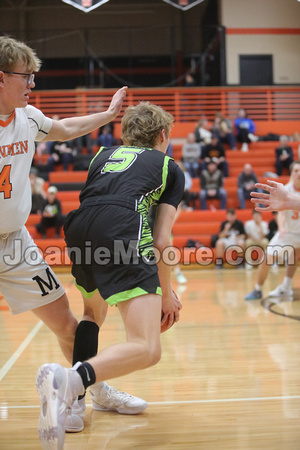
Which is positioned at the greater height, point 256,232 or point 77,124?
point 77,124

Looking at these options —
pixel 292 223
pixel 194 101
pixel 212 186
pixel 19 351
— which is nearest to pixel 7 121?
pixel 19 351

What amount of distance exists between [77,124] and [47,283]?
999 millimetres

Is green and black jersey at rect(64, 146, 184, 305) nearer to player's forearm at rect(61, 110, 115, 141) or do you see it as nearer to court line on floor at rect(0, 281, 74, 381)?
player's forearm at rect(61, 110, 115, 141)

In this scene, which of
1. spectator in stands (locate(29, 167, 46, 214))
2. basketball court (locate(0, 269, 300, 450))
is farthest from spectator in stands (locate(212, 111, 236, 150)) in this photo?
basketball court (locate(0, 269, 300, 450))

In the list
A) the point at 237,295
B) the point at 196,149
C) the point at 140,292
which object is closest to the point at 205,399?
the point at 140,292

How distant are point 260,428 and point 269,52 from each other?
17410mm

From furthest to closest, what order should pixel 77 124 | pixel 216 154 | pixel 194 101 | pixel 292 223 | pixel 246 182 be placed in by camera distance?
pixel 194 101, pixel 216 154, pixel 246 182, pixel 292 223, pixel 77 124

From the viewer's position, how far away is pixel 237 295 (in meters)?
7.65

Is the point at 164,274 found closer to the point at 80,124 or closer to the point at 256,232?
the point at 80,124

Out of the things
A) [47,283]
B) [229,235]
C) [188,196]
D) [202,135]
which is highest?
[202,135]

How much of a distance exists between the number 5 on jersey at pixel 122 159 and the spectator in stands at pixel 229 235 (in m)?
8.15

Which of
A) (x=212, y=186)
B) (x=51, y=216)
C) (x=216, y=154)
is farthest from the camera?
(x=216, y=154)

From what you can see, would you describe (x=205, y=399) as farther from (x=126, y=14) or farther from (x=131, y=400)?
(x=126, y=14)

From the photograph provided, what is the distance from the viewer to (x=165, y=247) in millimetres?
2688
